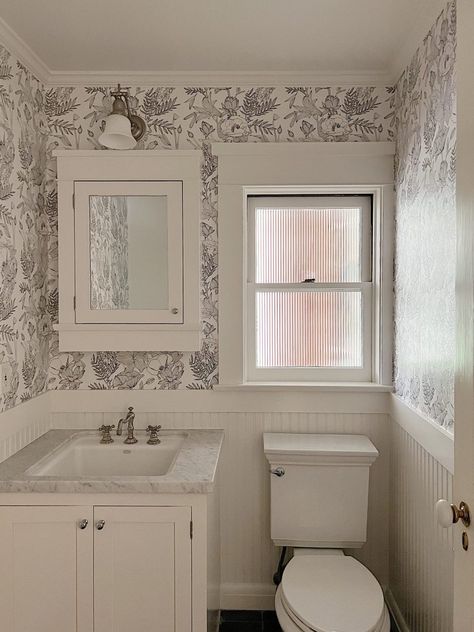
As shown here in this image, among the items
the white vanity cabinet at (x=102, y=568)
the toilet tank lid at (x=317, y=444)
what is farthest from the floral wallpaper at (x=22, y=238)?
the toilet tank lid at (x=317, y=444)

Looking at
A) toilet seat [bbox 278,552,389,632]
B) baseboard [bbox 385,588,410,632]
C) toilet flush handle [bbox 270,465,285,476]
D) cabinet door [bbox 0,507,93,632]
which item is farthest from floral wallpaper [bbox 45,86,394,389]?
baseboard [bbox 385,588,410,632]

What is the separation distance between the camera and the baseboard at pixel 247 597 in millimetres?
2285

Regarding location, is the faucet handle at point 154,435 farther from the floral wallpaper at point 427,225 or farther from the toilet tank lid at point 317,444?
the floral wallpaper at point 427,225

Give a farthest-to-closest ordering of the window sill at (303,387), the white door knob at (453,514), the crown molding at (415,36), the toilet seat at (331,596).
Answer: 1. the window sill at (303,387)
2. the crown molding at (415,36)
3. the toilet seat at (331,596)
4. the white door knob at (453,514)

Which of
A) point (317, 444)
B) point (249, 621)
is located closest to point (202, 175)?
point (317, 444)

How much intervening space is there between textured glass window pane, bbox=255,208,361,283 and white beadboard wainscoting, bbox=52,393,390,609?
601 mm

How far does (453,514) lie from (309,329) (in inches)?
56.9

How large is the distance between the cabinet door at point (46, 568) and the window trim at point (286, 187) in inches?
34.3

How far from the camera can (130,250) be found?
7.22ft

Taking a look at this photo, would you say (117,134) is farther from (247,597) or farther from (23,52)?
(247,597)

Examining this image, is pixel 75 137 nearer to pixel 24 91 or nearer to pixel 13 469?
pixel 24 91

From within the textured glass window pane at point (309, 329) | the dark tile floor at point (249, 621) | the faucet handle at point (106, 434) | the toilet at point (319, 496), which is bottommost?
the dark tile floor at point (249, 621)

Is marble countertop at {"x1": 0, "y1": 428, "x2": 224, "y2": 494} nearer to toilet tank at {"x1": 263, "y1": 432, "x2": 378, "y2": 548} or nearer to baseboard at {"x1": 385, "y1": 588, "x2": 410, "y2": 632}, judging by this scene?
toilet tank at {"x1": 263, "y1": 432, "x2": 378, "y2": 548}

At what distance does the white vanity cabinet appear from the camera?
66.9 inches
